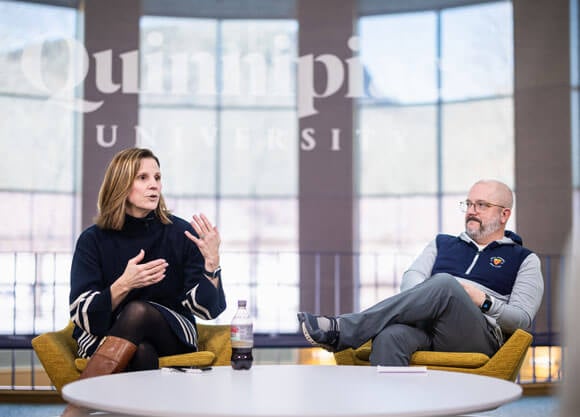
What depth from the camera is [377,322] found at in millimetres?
2986

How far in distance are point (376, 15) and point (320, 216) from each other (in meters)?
1.65

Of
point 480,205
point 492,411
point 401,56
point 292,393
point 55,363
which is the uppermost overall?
point 401,56

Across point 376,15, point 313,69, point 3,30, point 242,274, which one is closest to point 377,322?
point 242,274

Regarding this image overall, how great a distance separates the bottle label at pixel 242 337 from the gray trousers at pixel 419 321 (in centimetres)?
56

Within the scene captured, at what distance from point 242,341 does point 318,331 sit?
495 millimetres

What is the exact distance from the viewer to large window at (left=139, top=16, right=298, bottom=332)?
19.8 feet

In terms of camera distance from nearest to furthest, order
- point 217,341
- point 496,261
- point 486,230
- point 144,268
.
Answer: point 144,268 < point 217,341 < point 496,261 < point 486,230

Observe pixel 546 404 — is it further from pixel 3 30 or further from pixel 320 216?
pixel 3 30

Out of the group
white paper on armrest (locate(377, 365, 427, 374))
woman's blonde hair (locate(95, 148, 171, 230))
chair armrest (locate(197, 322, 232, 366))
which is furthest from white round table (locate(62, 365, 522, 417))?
woman's blonde hair (locate(95, 148, 171, 230))

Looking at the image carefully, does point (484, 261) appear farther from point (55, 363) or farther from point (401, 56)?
point (401, 56)

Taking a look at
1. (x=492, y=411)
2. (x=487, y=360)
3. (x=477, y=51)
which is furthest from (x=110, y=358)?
(x=477, y=51)

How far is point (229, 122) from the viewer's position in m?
6.10

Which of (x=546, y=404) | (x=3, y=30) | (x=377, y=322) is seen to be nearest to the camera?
(x=377, y=322)

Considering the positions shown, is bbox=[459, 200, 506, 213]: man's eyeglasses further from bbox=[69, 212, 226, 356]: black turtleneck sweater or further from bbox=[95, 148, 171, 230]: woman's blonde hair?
bbox=[95, 148, 171, 230]: woman's blonde hair
